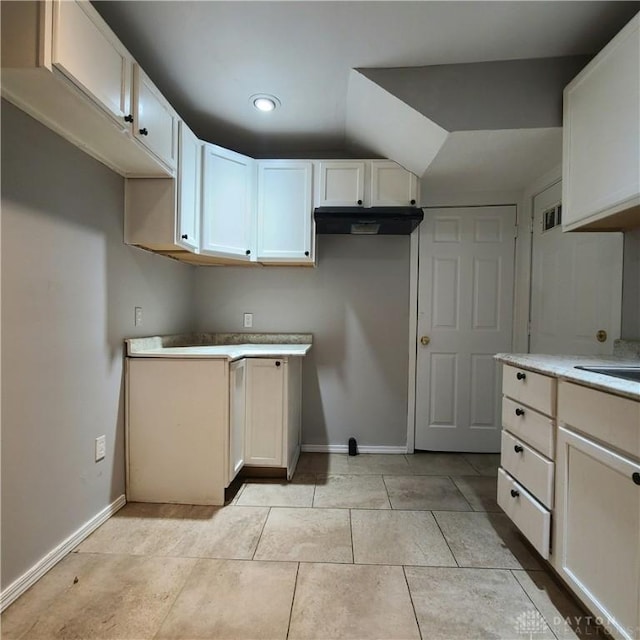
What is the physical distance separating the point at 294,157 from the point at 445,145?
1243 millimetres

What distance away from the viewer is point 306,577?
1373mm

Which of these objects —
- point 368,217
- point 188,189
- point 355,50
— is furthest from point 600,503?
point 188,189

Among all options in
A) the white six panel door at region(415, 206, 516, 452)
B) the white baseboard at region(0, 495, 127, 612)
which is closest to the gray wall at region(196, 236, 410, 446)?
the white six panel door at region(415, 206, 516, 452)

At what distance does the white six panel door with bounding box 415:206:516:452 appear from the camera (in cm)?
264

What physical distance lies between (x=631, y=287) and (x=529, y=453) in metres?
1.04

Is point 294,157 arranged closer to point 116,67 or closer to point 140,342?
point 116,67

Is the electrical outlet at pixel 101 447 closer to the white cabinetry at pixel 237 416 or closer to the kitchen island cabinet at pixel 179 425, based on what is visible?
the kitchen island cabinet at pixel 179 425

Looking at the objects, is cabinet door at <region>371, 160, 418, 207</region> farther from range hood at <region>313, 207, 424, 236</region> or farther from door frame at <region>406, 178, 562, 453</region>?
door frame at <region>406, 178, 562, 453</region>

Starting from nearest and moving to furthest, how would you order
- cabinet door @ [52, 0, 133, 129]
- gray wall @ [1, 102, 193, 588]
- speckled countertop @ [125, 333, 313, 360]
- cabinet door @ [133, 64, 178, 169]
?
cabinet door @ [52, 0, 133, 129] < gray wall @ [1, 102, 193, 588] < cabinet door @ [133, 64, 178, 169] < speckled countertop @ [125, 333, 313, 360]

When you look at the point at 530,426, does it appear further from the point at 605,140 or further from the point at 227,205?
the point at 227,205

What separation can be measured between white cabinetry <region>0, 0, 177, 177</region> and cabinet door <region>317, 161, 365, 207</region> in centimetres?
107

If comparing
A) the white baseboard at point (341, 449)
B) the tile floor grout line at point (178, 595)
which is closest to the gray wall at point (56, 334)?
the tile floor grout line at point (178, 595)

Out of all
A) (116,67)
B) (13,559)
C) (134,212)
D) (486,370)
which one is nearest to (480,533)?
(486,370)

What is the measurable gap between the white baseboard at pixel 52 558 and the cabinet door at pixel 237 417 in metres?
0.65
